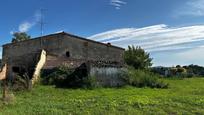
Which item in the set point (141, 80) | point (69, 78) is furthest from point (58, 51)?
point (141, 80)

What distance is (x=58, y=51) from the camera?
38000mm

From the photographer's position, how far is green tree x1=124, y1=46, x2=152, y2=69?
48969mm

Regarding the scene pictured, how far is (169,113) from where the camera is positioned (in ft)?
44.0

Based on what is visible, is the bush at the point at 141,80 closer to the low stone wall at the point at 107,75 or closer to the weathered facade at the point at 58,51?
the low stone wall at the point at 107,75

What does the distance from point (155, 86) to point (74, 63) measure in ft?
28.7

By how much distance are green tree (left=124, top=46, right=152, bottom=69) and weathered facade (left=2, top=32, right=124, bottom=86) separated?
679cm

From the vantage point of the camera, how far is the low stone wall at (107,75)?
85.4 ft

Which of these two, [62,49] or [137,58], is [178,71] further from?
[62,49]

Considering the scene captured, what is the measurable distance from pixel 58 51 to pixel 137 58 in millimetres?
14945

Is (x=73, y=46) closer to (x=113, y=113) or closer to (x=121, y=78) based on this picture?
(x=121, y=78)

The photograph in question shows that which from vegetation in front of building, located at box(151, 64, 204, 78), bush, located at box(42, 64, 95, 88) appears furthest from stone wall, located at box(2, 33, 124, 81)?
vegetation in front of building, located at box(151, 64, 204, 78)

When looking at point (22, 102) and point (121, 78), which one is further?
point (121, 78)

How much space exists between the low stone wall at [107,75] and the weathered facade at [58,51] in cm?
728

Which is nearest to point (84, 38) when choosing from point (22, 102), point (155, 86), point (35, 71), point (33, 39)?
point (33, 39)
